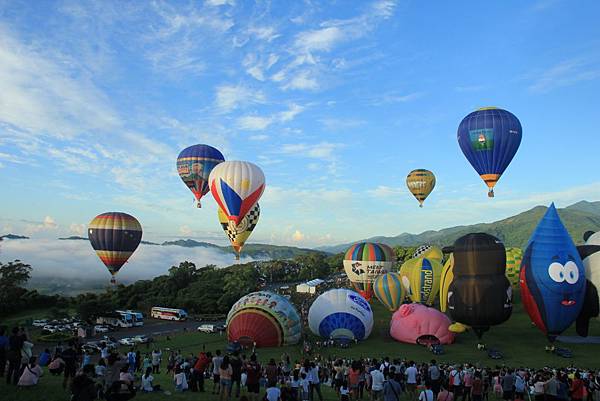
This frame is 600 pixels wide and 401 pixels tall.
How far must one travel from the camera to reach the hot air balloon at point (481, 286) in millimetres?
21156

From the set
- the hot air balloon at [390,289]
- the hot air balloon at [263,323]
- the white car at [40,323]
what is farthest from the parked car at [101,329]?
the hot air balloon at [390,289]

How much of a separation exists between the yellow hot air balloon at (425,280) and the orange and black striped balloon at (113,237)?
21980 mm

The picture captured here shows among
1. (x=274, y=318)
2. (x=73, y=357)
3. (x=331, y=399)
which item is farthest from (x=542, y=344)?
(x=73, y=357)

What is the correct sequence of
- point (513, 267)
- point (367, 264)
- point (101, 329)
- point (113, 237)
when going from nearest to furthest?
point (113, 237)
point (513, 267)
point (367, 264)
point (101, 329)

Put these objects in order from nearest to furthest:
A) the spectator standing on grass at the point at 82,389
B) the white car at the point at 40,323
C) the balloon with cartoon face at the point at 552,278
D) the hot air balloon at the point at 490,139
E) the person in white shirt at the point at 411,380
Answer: the spectator standing on grass at the point at 82,389
the person in white shirt at the point at 411,380
the balloon with cartoon face at the point at 552,278
the hot air balloon at the point at 490,139
the white car at the point at 40,323

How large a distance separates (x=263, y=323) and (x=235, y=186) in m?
10.9

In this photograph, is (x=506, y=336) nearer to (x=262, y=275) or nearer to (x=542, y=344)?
(x=542, y=344)

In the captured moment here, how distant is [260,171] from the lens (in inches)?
1409

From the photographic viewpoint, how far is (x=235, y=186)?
111ft

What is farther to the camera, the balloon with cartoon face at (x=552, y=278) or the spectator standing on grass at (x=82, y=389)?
the balloon with cartoon face at (x=552, y=278)

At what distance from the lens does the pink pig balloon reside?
2734cm

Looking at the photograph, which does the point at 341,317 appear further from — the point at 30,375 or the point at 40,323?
the point at 40,323

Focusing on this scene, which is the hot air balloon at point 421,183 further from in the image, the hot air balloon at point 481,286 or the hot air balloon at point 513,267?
the hot air balloon at point 481,286

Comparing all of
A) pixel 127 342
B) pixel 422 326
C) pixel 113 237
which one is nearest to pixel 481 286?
pixel 422 326
